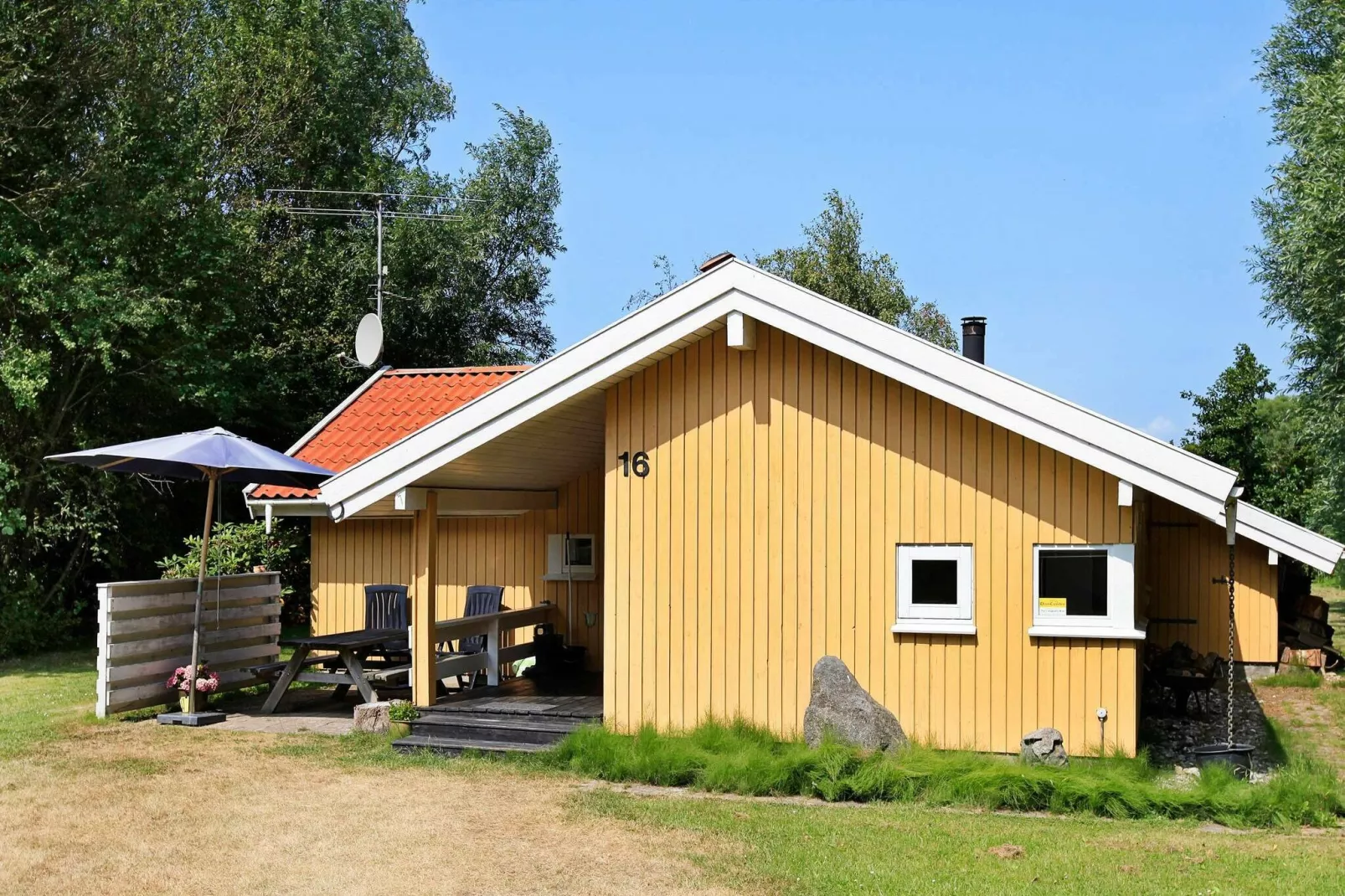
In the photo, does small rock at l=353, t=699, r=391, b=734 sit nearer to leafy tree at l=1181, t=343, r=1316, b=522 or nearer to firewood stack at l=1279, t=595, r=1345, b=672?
firewood stack at l=1279, t=595, r=1345, b=672

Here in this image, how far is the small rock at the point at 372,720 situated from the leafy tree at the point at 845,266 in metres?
23.8

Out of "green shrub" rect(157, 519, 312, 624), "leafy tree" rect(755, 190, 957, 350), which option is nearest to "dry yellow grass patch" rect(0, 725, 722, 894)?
"green shrub" rect(157, 519, 312, 624)

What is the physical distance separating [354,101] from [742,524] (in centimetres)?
2619

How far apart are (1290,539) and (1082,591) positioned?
21.1 feet

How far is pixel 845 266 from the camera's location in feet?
110

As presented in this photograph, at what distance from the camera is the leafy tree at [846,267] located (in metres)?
33.5

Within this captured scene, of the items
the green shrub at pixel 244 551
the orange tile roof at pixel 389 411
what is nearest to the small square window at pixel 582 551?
the orange tile roof at pixel 389 411

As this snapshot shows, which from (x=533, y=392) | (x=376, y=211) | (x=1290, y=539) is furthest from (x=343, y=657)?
(x=376, y=211)

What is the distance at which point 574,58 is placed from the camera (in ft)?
62.4

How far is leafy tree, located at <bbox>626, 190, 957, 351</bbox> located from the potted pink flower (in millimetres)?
23503

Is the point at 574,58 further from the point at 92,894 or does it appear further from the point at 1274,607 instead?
the point at 92,894

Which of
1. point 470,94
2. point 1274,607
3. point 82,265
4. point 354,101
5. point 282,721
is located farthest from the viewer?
point 470,94

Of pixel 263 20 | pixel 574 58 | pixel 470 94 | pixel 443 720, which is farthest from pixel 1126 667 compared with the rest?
pixel 470 94

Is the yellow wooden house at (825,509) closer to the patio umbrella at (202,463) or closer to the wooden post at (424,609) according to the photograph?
the wooden post at (424,609)
